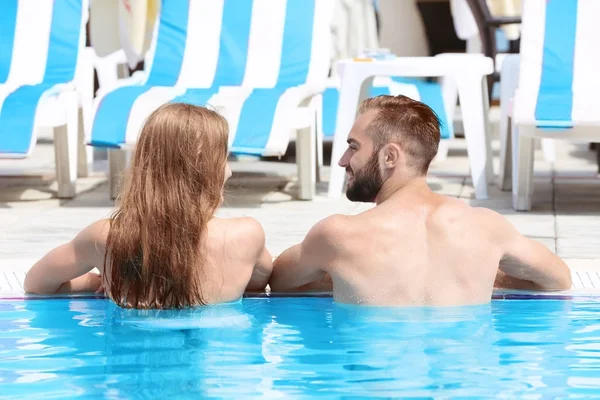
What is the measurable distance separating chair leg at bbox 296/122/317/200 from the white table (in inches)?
5.0

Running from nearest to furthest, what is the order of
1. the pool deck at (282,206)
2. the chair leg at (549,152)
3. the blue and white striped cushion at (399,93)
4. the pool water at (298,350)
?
1. the pool water at (298,350)
2. the pool deck at (282,206)
3. the blue and white striped cushion at (399,93)
4. the chair leg at (549,152)

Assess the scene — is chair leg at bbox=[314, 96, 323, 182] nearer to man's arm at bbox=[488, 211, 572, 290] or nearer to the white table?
the white table

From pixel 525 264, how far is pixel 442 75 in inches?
117

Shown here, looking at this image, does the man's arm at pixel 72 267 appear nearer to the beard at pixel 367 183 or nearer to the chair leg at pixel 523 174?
the beard at pixel 367 183

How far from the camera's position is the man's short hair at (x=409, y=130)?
132 inches

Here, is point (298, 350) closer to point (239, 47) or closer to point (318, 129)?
point (318, 129)

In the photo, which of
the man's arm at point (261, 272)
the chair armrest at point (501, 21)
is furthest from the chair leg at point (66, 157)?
the chair armrest at point (501, 21)

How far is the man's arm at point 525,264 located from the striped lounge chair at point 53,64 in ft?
10.7

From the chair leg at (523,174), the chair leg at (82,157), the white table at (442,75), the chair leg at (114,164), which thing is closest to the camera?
the chair leg at (523,174)

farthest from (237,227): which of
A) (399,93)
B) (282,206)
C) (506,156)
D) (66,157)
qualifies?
(399,93)

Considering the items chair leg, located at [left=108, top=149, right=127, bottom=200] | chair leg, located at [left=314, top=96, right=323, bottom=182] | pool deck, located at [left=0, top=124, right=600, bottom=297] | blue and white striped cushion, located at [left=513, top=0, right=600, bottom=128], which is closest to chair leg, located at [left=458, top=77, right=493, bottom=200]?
pool deck, located at [left=0, top=124, right=600, bottom=297]

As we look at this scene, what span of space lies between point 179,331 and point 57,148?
3391mm

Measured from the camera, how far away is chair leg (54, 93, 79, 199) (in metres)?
6.59

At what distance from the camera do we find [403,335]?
3396 mm
